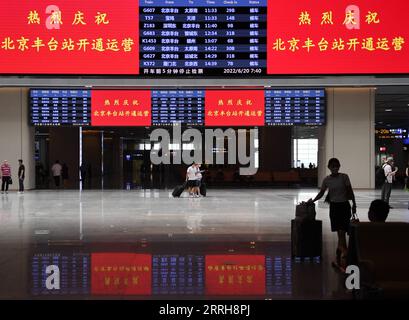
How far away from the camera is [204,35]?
65.2 feet

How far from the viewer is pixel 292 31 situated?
21.4 m

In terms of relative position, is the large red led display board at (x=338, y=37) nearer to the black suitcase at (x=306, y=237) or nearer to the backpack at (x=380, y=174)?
the backpack at (x=380, y=174)

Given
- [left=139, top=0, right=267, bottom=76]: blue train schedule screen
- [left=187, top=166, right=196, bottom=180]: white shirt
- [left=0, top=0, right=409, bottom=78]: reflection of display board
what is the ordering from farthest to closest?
[left=187, top=166, right=196, bottom=180]: white shirt
[left=0, top=0, right=409, bottom=78]: reflection of display board
[left=139, top=0, right=267, bottom=76]: blue train schedule screen

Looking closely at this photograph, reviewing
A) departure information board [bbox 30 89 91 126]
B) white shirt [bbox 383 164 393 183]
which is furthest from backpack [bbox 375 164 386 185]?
departure information board [bbox 30 89 91 126]

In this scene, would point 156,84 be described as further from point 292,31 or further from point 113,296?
point 113,296

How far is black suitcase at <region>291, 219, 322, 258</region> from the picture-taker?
8.50m

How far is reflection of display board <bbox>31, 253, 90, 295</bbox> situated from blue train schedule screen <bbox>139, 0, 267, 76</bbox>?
12.2m

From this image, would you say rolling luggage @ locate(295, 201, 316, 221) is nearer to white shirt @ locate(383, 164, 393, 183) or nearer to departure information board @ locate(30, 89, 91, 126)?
white shirt @ locate(383, 164, 393, 183)

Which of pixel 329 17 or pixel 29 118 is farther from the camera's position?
pixel 29 118

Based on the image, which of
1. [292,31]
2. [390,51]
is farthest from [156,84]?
[390,51]

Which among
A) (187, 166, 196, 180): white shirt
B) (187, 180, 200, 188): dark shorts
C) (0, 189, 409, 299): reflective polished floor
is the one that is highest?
(187, 166, 196, 180): white shirt

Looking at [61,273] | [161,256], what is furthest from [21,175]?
[61,273]
